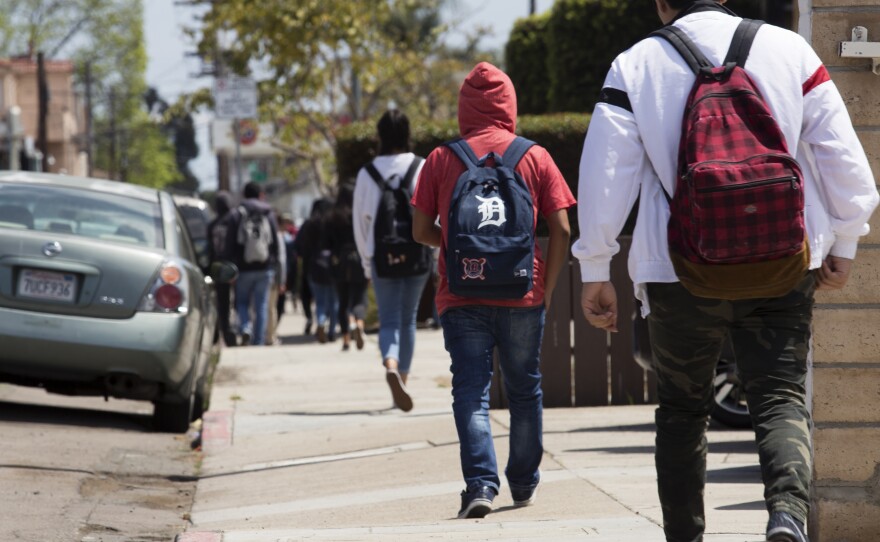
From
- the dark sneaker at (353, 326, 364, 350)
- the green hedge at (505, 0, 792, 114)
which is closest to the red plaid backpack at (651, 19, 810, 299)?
the dark sneaker at (353, 326, 364, 350)

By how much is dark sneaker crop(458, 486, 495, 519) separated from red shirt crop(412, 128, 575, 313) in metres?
0.70

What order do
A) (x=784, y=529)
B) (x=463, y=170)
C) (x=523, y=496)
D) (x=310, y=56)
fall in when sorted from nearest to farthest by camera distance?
1. (x=784, y=529)
2. (x=463, y=170)
3. (x=523, y=496)
4. (x=310, y=56)

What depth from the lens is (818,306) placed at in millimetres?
4676

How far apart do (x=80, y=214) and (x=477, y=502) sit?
14.0ft

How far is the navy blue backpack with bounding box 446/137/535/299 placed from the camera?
545 centimetres

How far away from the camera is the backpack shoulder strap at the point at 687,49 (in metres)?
3.92

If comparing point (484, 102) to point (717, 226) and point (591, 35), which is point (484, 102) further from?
point (591, 35)

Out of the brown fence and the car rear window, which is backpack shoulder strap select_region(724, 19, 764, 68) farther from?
the car rear window

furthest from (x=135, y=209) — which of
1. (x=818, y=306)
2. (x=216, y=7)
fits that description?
(x=216, y=7)

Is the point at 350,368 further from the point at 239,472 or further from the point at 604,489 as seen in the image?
the point at 604,489

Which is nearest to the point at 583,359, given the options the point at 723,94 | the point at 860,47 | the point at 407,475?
the point at 407,475

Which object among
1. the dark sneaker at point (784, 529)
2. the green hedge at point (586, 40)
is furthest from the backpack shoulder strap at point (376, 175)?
the green hedge at point (586, 40)

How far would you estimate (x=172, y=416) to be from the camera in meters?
8.96

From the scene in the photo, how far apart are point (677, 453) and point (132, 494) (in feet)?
11.2
